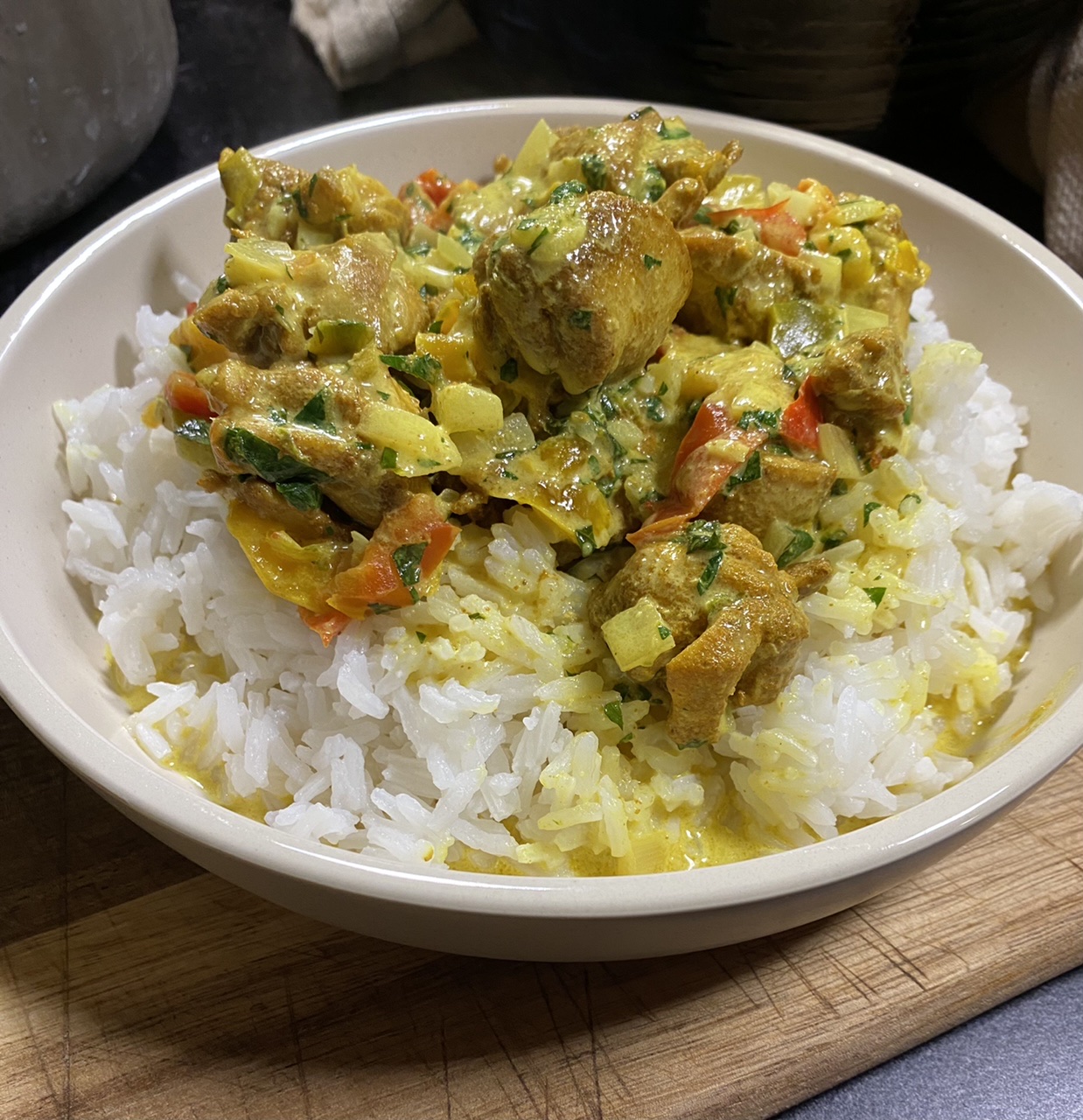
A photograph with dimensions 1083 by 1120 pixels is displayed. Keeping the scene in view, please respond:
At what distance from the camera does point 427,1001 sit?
2061 millimetres

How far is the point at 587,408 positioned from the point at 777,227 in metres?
0.83

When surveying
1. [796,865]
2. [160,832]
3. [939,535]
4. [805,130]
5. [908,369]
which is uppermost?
[805,130]

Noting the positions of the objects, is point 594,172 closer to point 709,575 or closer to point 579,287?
point 579,287

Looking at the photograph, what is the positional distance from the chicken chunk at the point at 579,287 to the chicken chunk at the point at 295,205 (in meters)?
0.59

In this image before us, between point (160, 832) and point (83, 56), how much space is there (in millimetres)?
2750

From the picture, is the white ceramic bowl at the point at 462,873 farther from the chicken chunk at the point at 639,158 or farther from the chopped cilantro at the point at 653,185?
the chopped cilantro at the point at 653,185

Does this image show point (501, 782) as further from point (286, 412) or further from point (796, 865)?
point (286, 412)

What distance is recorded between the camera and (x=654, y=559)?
2.15m

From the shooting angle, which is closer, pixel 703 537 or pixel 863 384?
pixel 703 537

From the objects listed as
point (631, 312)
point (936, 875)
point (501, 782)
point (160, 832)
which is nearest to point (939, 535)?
point (936, 875)

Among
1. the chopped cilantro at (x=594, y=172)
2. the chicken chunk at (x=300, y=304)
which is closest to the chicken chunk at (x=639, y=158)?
the chopped cilantro at (x=594, y=172)

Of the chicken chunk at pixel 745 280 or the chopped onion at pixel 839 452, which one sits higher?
the chicken chunk at pixel 745 280

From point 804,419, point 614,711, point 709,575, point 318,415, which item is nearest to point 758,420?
point 804,419

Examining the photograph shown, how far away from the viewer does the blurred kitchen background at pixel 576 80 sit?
3.40 metres
